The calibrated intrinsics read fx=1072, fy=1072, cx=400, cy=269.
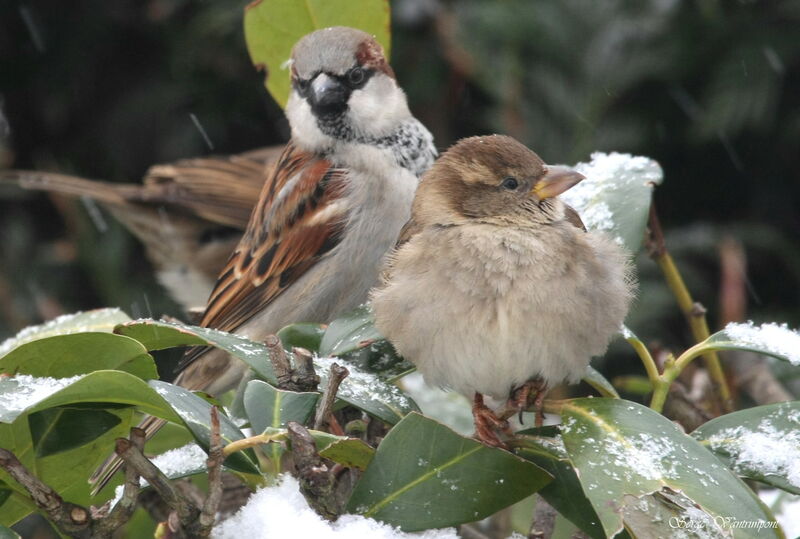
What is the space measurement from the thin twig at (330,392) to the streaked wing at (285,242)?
1113 millimetres

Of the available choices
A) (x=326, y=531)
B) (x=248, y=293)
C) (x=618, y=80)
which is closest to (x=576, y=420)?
(x=326, y=531)

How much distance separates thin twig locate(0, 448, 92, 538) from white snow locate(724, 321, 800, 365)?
73 cm

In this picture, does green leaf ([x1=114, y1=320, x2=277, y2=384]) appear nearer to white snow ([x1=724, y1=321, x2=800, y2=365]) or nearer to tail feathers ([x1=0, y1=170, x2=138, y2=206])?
white snow ([x1=724, y1=321, x2=800, y2=365])

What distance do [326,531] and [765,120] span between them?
2.39m

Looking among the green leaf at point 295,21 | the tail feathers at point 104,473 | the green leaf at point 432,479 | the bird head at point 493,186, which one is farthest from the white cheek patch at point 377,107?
the green leaf at point 432,479

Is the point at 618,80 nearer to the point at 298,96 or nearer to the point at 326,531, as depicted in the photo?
the point at 298,96

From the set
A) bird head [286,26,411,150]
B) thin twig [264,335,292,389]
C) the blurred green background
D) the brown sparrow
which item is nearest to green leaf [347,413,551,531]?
thin twig [264,335,292,389]

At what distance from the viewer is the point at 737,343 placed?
1215 mm

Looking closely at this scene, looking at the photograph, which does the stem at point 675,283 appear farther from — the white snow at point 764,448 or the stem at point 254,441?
the stem at point 254,441

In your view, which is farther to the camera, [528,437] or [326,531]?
[528,437]

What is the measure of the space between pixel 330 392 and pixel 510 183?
602 mm

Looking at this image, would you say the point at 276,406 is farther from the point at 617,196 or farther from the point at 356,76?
the point at 356,76

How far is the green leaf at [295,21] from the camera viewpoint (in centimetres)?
187

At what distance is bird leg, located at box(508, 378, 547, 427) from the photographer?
1.37 meters
